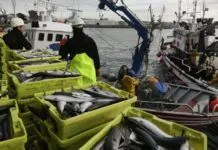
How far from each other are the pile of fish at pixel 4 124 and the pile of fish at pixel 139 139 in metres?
0.78

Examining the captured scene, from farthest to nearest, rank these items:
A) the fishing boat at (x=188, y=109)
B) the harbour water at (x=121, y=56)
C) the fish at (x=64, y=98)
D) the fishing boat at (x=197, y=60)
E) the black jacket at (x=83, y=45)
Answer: the harbour water at (x=121, y=56) < the fishing boat at (x=197, y=60) < the fishing boat at (x=188, y=109) < the black jacket at (x=83, y=45) < the fish at (x=64, y=98)

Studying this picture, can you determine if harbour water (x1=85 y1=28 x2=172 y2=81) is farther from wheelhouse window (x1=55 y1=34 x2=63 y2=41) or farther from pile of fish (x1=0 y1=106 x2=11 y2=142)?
pile of fish (x1=0 y1=106 x2=11 y2=142)

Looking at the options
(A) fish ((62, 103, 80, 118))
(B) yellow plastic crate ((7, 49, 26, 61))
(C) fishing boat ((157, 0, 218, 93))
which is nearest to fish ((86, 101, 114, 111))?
(A) fish ((62, 103, 80, 118))

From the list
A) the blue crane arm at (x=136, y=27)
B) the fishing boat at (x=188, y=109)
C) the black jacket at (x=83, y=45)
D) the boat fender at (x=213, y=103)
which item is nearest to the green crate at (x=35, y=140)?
the black jacket at (x=83, y=45)

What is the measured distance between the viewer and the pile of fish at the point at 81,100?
306 centimetres

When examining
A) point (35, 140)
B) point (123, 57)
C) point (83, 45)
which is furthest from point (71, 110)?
point (123, 57)

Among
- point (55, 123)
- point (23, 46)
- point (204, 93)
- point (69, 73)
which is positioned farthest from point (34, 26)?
point (55, 123)

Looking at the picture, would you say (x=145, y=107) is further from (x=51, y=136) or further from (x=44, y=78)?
(x=51, y=136)

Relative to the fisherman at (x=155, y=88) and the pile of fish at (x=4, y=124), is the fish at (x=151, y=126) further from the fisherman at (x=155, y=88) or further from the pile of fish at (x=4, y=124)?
the fisherman at (x=155, y=88)

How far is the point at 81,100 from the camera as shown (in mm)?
3387

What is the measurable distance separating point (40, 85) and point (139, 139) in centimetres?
174

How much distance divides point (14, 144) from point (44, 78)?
6.50ft

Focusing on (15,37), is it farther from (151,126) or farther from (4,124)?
(151,126)

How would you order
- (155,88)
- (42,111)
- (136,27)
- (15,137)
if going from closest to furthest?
(15,137) < (42,111) < (155,88) < (136,27)
